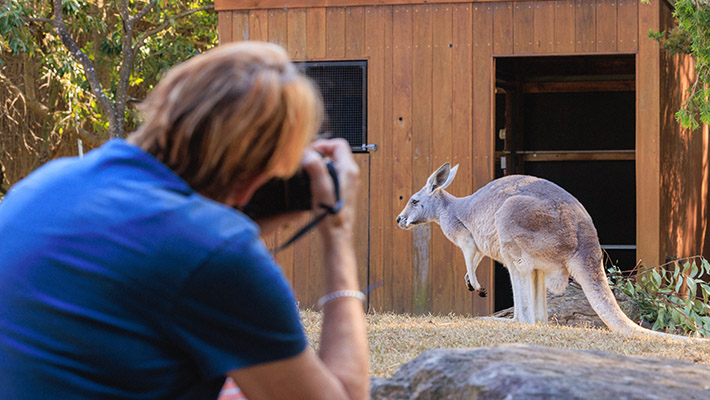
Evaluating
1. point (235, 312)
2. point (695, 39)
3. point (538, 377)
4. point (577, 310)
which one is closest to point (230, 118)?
point (235, 312)

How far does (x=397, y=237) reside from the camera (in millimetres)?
8930

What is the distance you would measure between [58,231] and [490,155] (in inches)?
302

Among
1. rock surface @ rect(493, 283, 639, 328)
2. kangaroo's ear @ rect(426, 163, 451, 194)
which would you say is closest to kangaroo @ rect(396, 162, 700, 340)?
kangaroo's ear @ rect(426, 163, 451, 194)

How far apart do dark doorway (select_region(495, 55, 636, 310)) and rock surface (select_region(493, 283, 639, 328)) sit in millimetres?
4032

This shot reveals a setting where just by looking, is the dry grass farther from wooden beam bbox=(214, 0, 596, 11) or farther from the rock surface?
wooden beam bbox=(214, 0, 596, 11)

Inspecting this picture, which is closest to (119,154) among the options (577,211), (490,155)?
(577,211)

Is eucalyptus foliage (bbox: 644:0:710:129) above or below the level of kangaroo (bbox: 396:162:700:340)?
above

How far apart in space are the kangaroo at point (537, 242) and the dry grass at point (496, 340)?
1.63 feet

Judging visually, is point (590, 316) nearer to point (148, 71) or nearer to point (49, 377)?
point (49, 377)

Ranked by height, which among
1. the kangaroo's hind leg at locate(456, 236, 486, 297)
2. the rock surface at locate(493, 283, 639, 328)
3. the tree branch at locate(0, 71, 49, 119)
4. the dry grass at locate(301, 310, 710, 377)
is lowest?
the rock surface at locate(493, 283, 639, 328)

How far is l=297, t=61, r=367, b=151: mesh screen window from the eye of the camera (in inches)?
354

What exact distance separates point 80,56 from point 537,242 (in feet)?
24.4

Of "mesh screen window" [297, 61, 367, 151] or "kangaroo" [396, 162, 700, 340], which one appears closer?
"kangaroo" [396, 162, 700, 340]

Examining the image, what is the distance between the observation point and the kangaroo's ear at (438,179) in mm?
7844
